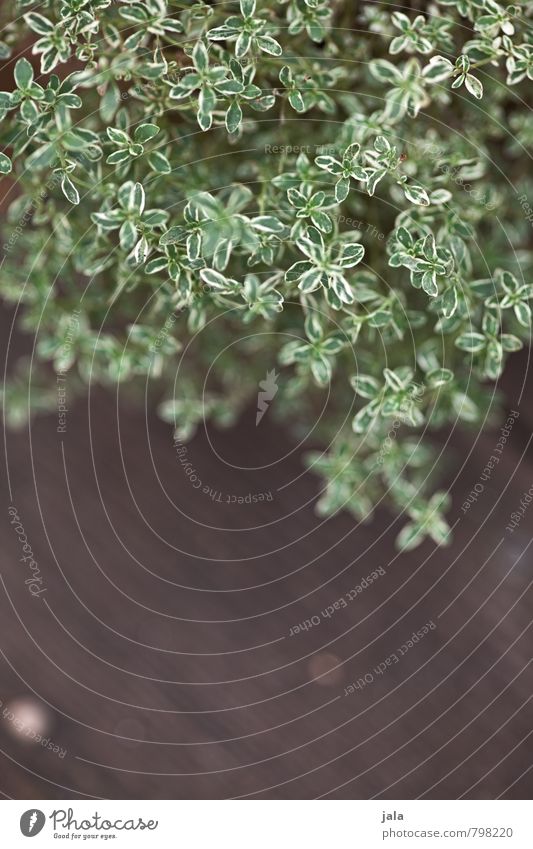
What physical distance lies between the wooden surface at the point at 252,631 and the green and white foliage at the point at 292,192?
16 cm

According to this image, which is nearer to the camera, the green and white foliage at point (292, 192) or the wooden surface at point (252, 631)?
the green and white foliage at point (292, 192)

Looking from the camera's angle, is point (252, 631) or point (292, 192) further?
point (252, 631)

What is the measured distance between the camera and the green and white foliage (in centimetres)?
58

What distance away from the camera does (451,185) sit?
68cm

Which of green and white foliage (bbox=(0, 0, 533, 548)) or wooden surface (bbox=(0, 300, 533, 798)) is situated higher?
green and white foliage (bbox=(0, 0, 533, 548))

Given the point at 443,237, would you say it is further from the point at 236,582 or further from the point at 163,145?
the point at 236,582

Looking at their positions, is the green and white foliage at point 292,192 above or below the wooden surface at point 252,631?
above

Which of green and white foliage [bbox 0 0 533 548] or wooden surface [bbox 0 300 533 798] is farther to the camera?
wooden surface [bbox 0 300 533 798]

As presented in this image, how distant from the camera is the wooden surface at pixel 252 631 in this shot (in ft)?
2.90

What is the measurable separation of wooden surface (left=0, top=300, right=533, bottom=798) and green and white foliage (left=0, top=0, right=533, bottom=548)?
158 millimetres

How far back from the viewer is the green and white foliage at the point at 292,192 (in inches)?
22.9

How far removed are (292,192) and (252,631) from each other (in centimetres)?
57

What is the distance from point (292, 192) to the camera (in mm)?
586
